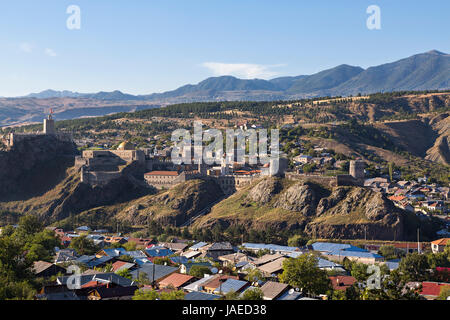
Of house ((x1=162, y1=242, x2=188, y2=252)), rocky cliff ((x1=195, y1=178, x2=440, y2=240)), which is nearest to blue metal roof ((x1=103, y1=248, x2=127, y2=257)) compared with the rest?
house ((x1=162, y1=242, x2=188, y2=252))

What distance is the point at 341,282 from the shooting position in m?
45.3

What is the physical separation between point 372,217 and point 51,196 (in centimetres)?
5238

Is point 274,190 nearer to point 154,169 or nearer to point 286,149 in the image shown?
point 154,169

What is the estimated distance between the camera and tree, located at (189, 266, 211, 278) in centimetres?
4634

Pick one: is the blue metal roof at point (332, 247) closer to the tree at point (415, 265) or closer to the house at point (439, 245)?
the house at point (439, 245)

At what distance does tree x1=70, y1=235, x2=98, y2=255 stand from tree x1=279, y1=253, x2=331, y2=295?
86.3ft

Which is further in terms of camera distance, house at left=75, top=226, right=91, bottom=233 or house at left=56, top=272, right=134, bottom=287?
house at left=75, top=226, right=91, bottom=233

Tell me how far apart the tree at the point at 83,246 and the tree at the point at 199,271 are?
18220 millimetres

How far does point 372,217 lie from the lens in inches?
3046

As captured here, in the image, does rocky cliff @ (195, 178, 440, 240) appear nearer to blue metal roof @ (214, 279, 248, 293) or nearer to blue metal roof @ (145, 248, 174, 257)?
blue metal roof @ (145, 248, 174, 257)

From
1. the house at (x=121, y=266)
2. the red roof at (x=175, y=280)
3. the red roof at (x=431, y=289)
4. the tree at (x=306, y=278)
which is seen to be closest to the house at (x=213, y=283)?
the red roof at (x=175, y=280)

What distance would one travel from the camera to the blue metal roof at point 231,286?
38969mm

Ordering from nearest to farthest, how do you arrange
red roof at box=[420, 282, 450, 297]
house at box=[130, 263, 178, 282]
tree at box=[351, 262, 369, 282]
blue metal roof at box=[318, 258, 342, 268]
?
tree at box=[351, 262, 369, 282] < red roof at box=[420, 282, 450, 297] < house at box=[130, 263, 178, 282] < blue metal roof at box=[318, 258, 342, 268]
